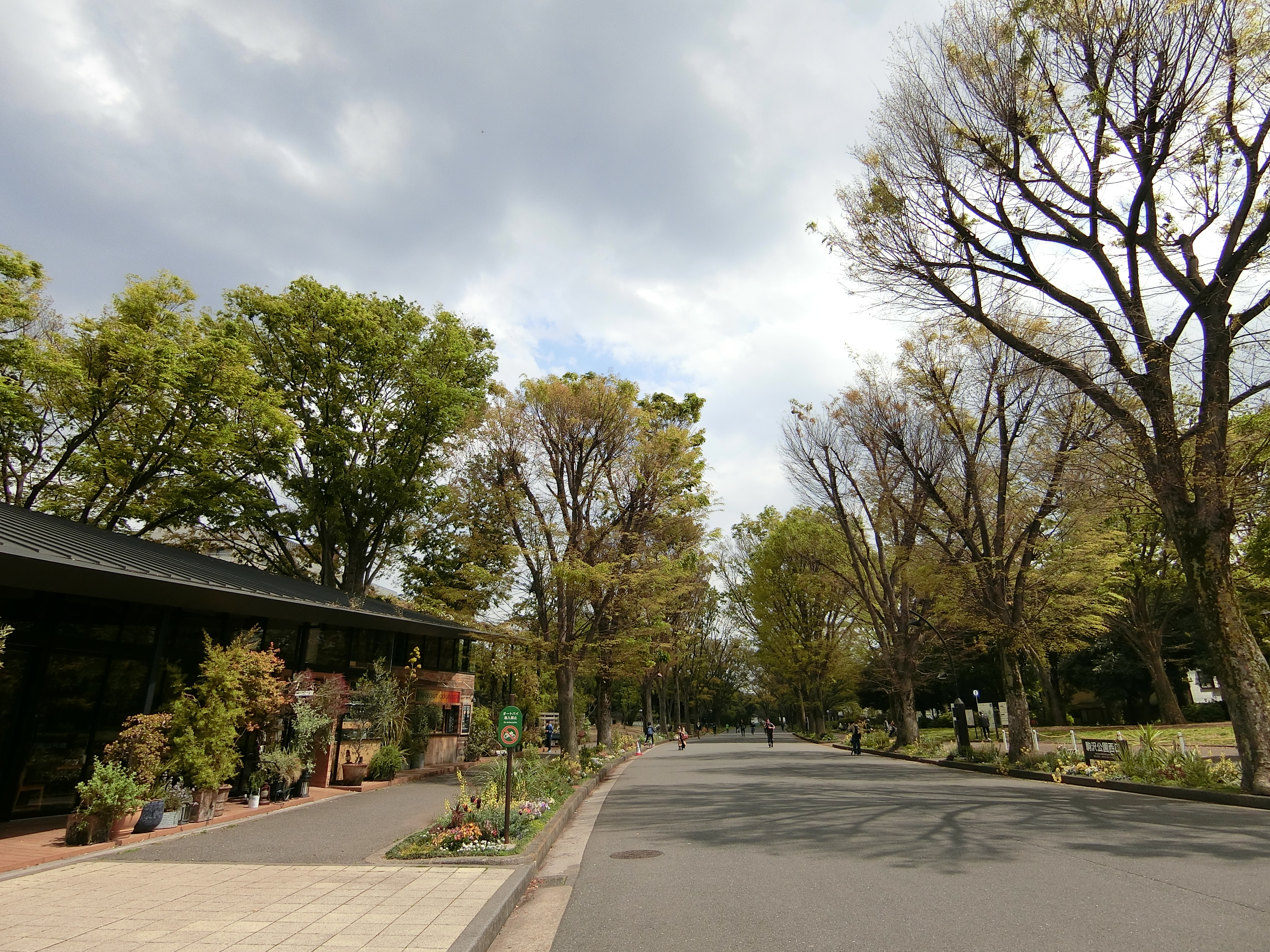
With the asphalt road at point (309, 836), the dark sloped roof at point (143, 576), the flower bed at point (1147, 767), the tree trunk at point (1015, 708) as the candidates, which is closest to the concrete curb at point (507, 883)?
the asphalt road at point (309, 836)

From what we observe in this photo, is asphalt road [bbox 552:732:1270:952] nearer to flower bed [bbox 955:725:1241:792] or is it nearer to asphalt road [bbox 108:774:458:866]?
flower bed [bbox 955:725:1241:792]

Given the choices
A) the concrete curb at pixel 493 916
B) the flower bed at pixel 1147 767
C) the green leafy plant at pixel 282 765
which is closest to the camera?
the concrete curb at pixel 493 916

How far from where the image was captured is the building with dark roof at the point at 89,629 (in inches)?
364

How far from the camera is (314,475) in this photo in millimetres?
23547

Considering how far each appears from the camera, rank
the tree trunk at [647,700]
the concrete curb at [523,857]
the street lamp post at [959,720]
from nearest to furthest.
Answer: the concrete curb at [523,857]
the street lamp post at [959,720]
the tree trunk at [647,700]

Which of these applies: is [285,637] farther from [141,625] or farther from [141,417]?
[141,417]

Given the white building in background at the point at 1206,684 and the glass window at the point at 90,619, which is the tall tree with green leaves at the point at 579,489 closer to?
the glass window at the point at 90,619

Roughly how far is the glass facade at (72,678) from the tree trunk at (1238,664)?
16.4 meters

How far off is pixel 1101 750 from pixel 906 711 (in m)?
12.0

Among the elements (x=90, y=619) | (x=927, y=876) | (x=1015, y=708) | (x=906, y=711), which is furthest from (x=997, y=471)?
(x=90, y=619)

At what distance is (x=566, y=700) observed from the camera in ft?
64.8

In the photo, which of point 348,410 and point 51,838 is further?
point 348,410

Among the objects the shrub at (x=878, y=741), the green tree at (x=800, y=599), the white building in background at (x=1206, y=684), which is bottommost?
the shrub at (x=878, y=741)

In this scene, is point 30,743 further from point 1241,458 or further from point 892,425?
point 892,425
